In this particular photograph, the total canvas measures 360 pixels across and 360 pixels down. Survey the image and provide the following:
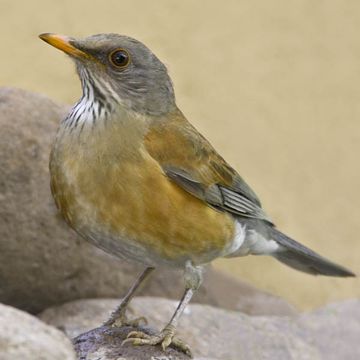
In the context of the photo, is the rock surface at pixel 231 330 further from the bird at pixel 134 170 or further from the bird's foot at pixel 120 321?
the bird at pixel 134 170

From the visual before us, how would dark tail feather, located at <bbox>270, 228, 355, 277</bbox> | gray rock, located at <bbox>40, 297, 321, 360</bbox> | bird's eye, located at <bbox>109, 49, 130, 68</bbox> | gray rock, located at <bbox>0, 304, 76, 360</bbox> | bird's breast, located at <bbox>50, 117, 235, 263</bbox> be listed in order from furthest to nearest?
1. gray rock, located at <bbox>40, 297, 321, 360</bbox>
2. dark tail feather, located at <bbox>270, 228, 355, 277</bbox>
3. bird's eye, located at <bbox>109, 49, 130, 68</bbox>
4. bird's breast, located at <bbox>50, 117, 235, 263</bbox>
5. gray rock, located at <bbox>0, 304, 76, 360</bbox>

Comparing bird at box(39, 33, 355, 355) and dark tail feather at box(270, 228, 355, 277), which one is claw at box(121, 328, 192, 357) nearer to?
bird at box(39, 33, 355, 355)

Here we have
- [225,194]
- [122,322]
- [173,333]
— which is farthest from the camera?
[225,194]

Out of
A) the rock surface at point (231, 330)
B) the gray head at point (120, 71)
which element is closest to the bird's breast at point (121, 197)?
the gray head at point (120, 71)

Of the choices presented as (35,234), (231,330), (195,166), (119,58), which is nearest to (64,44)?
(119,58)

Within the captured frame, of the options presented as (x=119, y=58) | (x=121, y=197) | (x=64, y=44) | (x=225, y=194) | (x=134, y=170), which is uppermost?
(x=119, y=58)

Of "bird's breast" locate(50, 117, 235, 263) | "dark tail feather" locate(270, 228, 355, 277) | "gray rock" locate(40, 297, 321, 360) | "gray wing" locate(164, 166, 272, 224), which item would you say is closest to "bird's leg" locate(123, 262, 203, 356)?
"bird's breast" locate(50, 117, 235, 263)

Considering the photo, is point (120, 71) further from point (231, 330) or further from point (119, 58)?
point (231, 330)
